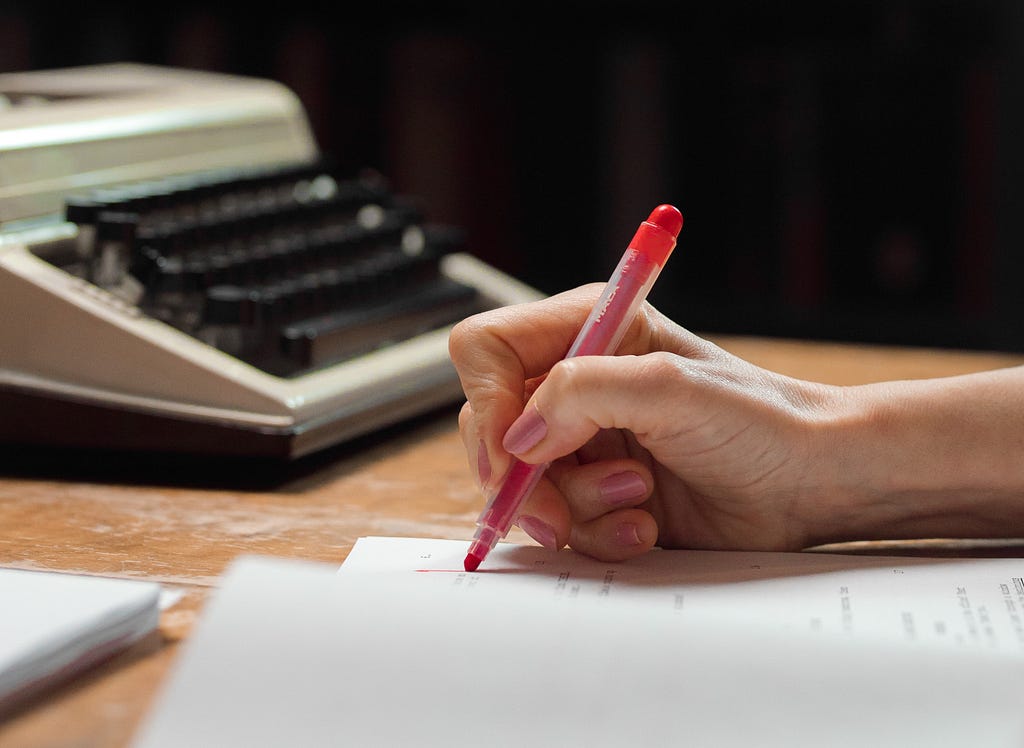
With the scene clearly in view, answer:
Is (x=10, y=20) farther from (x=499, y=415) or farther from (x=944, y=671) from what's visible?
(x=944, y=671)

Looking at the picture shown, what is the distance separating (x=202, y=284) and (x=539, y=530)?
16.5 inches

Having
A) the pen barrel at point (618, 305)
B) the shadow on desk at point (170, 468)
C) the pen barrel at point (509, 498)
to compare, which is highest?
the pen barrel at point (618, 305)

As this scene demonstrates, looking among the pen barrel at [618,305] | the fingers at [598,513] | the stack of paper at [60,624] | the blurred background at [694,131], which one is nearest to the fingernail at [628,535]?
the fingers at [598,513]

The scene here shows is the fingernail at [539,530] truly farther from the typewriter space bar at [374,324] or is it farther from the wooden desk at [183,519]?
the typewriter space bar at [374,324]

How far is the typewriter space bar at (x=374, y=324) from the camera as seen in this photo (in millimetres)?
1066

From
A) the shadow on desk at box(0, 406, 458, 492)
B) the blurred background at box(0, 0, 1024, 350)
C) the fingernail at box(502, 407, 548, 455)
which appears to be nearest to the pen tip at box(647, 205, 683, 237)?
the fingernail at box(502, 407, 548, 455)

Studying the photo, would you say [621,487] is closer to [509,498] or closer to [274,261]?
[509,498]

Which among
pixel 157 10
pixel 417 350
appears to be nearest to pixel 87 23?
pixel 157 10

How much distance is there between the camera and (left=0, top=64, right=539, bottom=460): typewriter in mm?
963

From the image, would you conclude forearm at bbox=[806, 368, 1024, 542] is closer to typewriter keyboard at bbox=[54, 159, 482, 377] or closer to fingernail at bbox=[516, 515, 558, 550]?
fingernail at bbox=[516, 515, 558, 550]

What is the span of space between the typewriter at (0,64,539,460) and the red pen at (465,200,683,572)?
246 mm

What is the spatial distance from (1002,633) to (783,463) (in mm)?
181

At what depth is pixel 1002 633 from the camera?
62cm

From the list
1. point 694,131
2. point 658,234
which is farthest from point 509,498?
point 694,131
